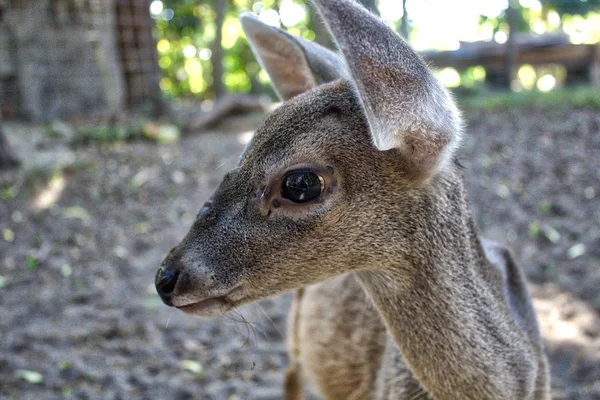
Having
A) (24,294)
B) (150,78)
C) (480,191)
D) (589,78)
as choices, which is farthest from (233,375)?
(589,78)

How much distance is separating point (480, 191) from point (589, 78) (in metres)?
8.68

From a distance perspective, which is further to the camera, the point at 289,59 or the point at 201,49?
the point at 201,49

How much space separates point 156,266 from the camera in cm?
491

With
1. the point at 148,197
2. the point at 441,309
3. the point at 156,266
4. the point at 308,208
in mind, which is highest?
the point at 148,197

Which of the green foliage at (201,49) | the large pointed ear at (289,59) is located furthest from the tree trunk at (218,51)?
the large pointed ear at (289,59)

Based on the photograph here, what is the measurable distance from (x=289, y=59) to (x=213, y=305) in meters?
1.07

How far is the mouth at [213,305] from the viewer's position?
187cm

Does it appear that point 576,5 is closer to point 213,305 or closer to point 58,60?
point 58,60

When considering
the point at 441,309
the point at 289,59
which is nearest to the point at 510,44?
the point at 289,59

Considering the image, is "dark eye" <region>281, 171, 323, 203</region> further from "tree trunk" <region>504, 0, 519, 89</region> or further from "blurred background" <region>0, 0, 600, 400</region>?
"tree trunk" <region>504, 0, 519, 89</region>

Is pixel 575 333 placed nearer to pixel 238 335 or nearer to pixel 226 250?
pixel 238 335

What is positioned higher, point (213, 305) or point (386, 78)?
point (386, 78)

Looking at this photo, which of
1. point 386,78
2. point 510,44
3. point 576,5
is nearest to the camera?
point 386,78

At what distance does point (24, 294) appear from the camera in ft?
13.9
